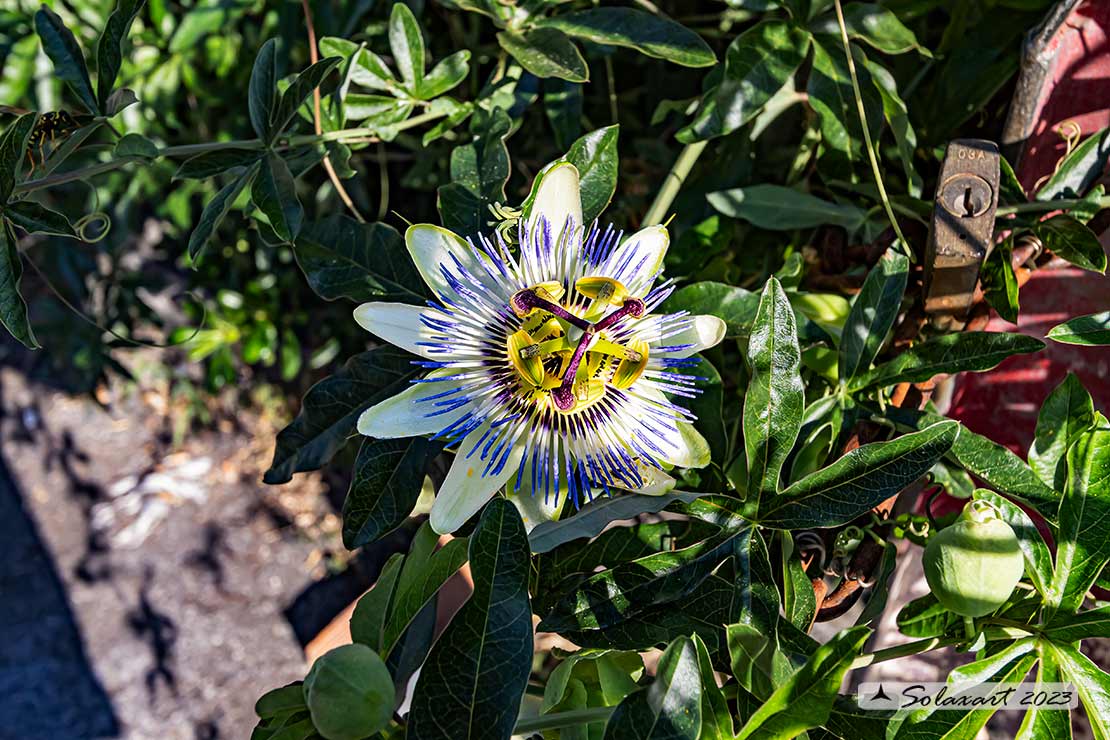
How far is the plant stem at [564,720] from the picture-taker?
773 mm

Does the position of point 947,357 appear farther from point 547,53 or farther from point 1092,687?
point 547,53

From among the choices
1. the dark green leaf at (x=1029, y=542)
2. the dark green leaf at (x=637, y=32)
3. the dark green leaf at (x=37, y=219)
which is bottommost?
the dark green leaf at (x=1029, y=542)

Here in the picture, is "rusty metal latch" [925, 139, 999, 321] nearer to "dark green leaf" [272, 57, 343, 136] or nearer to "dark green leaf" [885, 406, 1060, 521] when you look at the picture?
"dark green leaf" [885, 406, 1060, 521]

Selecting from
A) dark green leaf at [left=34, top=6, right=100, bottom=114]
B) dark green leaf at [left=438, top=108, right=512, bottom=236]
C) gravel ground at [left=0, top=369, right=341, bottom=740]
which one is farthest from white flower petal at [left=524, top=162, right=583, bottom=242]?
gravel ground at [left=0, top=369, right=341, bottom=740]

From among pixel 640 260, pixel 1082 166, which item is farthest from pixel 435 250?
pixel 1082 166

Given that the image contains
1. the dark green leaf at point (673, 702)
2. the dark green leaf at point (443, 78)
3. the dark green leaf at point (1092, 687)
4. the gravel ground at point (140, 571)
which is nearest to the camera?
the dark green leaf at point (673, 702)

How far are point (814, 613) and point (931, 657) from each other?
70 centimetres

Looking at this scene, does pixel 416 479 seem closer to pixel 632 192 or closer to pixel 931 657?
pixel 632 192

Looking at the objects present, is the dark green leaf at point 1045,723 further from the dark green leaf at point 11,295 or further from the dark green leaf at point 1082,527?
the dark green leaf at point 11,295

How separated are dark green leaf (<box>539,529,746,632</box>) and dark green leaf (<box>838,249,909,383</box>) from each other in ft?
0.89

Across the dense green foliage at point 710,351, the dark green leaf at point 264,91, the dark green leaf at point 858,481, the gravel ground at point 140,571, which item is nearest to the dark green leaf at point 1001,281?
the dense green foliage at point 710,351

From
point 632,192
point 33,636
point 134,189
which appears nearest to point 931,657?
point 632,192

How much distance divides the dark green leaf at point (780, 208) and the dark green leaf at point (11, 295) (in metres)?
0.75

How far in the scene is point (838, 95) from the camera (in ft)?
3.78
